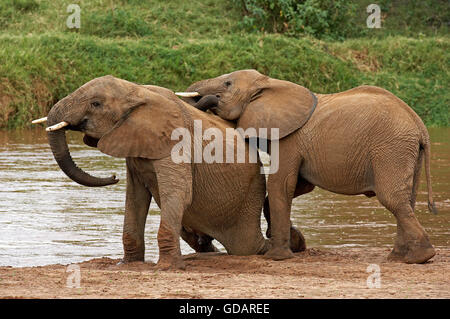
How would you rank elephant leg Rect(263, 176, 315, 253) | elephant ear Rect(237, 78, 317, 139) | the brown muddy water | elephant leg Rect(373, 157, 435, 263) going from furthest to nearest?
the brown muddy water
elephant leg Rect(263, 176, 315, 253)
elephant ear Rect(237, 78, 317, 139)
elephant leg Rect(373, 157, 435, 263)

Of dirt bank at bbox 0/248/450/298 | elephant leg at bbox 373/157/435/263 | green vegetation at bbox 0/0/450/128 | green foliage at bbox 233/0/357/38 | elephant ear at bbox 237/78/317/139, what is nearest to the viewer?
dirt bank at bbox 0/248/450/298

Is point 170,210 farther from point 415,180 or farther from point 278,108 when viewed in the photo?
point 415,180

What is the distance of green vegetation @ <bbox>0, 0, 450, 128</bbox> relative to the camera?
19328mm

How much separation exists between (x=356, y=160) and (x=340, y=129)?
28cm

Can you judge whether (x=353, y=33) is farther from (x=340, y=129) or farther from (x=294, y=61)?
(x=340, y=129)

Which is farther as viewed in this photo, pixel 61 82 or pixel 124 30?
pixel 124 30

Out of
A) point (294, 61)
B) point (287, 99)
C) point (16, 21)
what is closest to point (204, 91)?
point (287, 99)

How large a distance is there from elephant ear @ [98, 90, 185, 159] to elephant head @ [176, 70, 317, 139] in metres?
0.65

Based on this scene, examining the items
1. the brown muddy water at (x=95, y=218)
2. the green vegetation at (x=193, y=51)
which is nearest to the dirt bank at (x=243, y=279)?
the brown muddy water at (x=95, y=218)

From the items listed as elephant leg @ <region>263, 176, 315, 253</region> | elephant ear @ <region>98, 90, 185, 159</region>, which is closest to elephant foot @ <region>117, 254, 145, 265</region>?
elephant ear @ <region>98, 90, 185, 159</region>

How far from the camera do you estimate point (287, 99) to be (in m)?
8.19

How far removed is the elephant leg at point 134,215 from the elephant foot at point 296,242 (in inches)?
52.8

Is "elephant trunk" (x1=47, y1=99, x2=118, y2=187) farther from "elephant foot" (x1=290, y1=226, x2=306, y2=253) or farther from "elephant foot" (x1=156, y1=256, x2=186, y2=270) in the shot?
"elephant foot" (x1=290, y1=226, x2=306, y2=253)

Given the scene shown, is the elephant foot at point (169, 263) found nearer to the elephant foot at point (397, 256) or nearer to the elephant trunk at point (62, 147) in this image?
the elephant trunk at point (62, 147)
